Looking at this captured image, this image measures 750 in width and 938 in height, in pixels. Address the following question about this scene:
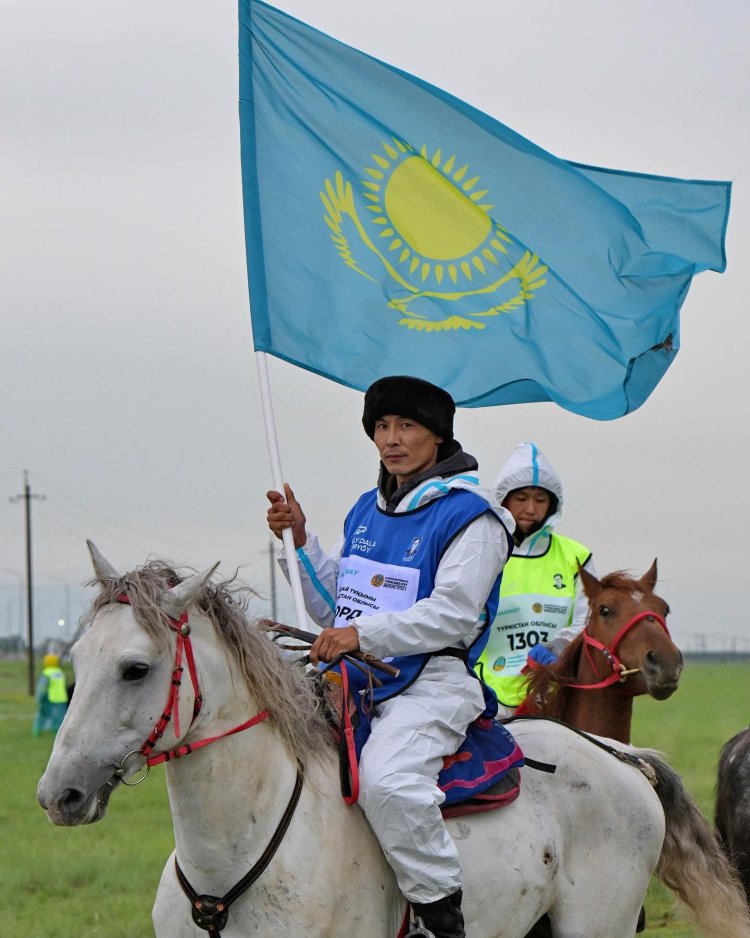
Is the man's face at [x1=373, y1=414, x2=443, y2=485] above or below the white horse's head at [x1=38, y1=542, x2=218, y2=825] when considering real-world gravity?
above

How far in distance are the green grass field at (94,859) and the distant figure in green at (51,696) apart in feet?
4.03

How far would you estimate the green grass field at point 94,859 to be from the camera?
31.8 ft

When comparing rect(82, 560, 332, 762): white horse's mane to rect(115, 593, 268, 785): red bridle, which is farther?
rect(82, 560, 332, 762): white horse's mane

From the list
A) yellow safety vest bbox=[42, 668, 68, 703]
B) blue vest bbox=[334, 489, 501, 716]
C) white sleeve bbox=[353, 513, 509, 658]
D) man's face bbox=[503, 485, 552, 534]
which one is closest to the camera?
white sleeve bbox=[353, 513, 509, 658]

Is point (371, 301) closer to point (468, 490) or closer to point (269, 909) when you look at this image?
point (468, 490)

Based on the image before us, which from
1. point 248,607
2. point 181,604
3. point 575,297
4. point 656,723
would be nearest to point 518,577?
point 575,297

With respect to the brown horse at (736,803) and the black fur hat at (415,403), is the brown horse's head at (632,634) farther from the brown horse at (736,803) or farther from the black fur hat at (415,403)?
the black fur hat at (415,403)

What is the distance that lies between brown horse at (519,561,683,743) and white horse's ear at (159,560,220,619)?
3287 millimetres

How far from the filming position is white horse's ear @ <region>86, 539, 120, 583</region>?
175 inches

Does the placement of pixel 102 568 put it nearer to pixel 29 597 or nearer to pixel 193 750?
pixel 193 750

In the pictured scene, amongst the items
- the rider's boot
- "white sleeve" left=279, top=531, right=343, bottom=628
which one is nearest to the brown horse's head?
"white sleeve" left=279, top=531, right=343, bottom=628

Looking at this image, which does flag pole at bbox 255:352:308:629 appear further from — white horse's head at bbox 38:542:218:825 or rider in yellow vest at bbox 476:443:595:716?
rider in yellow vest at bbox 476:443:595:716

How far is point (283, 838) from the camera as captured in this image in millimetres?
4535

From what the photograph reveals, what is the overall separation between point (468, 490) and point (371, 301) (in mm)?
1974
